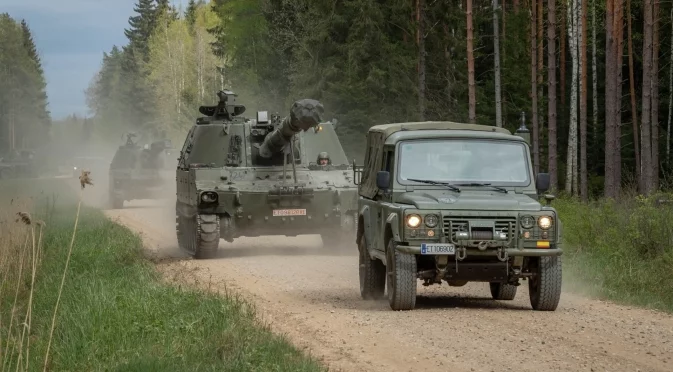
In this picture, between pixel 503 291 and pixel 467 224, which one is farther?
pixel 503 291

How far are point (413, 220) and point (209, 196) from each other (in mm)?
8487

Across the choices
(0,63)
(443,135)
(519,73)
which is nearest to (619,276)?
(443,135)

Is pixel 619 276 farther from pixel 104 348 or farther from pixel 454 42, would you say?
pixel 454 42

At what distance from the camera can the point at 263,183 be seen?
19969mm

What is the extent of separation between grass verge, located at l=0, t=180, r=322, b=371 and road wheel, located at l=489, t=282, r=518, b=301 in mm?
2746

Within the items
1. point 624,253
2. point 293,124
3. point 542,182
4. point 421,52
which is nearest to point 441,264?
point 542,182

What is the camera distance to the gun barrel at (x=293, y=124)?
1836 cm

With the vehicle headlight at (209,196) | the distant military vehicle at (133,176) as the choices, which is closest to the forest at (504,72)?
the distant military vehicle at (133,176)

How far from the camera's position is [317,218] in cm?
2009

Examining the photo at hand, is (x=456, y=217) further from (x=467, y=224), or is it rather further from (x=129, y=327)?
(x=129, y=327)

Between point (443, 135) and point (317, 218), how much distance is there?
25.3ft

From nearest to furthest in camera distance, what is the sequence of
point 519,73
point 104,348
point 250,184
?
point 104,348
point 250,184
point 519,73

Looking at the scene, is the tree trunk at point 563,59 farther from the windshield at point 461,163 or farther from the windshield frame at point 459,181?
the windshield at point 461,163

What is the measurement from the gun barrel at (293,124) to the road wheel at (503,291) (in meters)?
5.63
